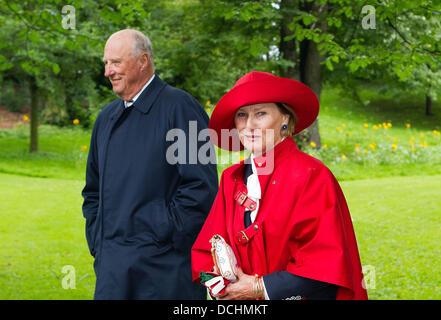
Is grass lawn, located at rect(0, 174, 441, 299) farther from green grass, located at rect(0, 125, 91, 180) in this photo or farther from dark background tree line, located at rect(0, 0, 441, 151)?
dark background tree line, located at rect(0, 0, 441, 151)

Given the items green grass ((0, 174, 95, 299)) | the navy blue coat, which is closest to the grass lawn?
green grass ((0, 174, 95, 299))

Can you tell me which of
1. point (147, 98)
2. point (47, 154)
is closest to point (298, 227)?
point (147, 98)

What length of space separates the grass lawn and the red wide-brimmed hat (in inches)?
142

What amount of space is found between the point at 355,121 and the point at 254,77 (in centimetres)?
2568

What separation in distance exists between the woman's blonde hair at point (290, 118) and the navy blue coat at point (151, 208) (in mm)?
700

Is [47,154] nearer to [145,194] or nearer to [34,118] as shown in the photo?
[34,118]

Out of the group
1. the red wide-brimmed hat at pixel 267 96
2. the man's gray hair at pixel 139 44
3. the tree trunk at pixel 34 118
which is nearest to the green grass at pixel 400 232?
the red wide-brimmed hat at pixel 267 96

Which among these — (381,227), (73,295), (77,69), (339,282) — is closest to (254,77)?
(339,282)

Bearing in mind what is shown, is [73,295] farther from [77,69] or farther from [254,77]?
[77,69]

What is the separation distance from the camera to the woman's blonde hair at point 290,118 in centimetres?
232

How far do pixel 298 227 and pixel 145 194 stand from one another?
1.08m

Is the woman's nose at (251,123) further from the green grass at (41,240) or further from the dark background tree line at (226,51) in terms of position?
the dark background tree line at (226,51)

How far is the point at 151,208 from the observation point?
288cm

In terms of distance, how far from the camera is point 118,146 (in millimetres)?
3039
